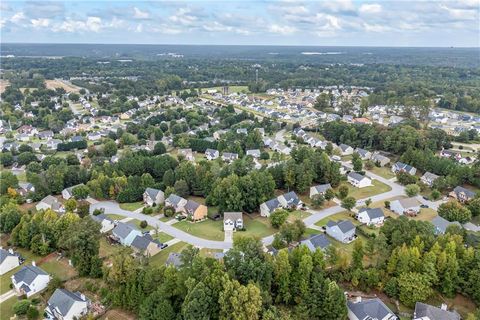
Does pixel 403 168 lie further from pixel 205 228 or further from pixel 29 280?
pixel 29 280

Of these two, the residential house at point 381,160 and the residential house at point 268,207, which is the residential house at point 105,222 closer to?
the residential house at point 268,207

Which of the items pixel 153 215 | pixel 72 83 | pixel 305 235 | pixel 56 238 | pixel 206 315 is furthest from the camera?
pixel 72 83

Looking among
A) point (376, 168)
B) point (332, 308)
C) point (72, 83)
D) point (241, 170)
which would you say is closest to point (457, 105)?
A: point (376, 168)

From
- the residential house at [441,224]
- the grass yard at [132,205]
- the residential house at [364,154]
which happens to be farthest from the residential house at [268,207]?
the residential house at [364,154]

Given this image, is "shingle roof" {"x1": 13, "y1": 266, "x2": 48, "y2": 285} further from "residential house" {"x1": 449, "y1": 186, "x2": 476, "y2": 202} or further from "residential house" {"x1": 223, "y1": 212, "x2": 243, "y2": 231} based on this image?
"residential house" {"x1": 449, "y1": 186, "x2": 476, "y2": 202}

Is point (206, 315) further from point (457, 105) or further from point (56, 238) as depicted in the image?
point (457, 105)

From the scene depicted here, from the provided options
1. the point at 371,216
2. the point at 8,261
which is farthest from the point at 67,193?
the point at 371,216
